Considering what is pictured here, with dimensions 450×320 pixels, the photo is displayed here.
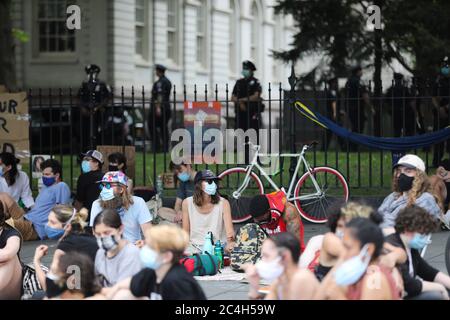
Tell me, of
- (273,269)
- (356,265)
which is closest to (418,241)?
(356,265)

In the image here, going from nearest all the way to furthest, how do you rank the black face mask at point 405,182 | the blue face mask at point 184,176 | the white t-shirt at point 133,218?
the black face mask at point 405,182
the white t-shirt at point 133,218
the blue face mask at point 184,176

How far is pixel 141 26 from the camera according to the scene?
3600 cm

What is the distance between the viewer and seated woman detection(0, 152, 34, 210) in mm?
14922

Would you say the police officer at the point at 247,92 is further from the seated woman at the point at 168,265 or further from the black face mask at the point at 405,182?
the seated woman at the point at 168,265

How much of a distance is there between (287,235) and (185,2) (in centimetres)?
3139

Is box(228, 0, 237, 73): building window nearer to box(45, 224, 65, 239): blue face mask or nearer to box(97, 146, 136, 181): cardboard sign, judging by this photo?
box(97, 146, 136, 181): cardboard sign

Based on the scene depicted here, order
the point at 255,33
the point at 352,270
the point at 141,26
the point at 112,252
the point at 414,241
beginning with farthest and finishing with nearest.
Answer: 1. the point at 255,33
2. the point at 141,26
3. the point at 112,252
4. the point at 414,241
5. the point at 352,270

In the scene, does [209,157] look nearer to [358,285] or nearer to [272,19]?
[358,285]

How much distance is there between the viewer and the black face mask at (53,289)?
299 inches

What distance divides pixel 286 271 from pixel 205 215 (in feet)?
16.0

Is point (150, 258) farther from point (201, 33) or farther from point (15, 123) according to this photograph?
point (201, 33)

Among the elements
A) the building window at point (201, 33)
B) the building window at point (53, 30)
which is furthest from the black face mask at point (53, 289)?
the building window at point (201, 33)
